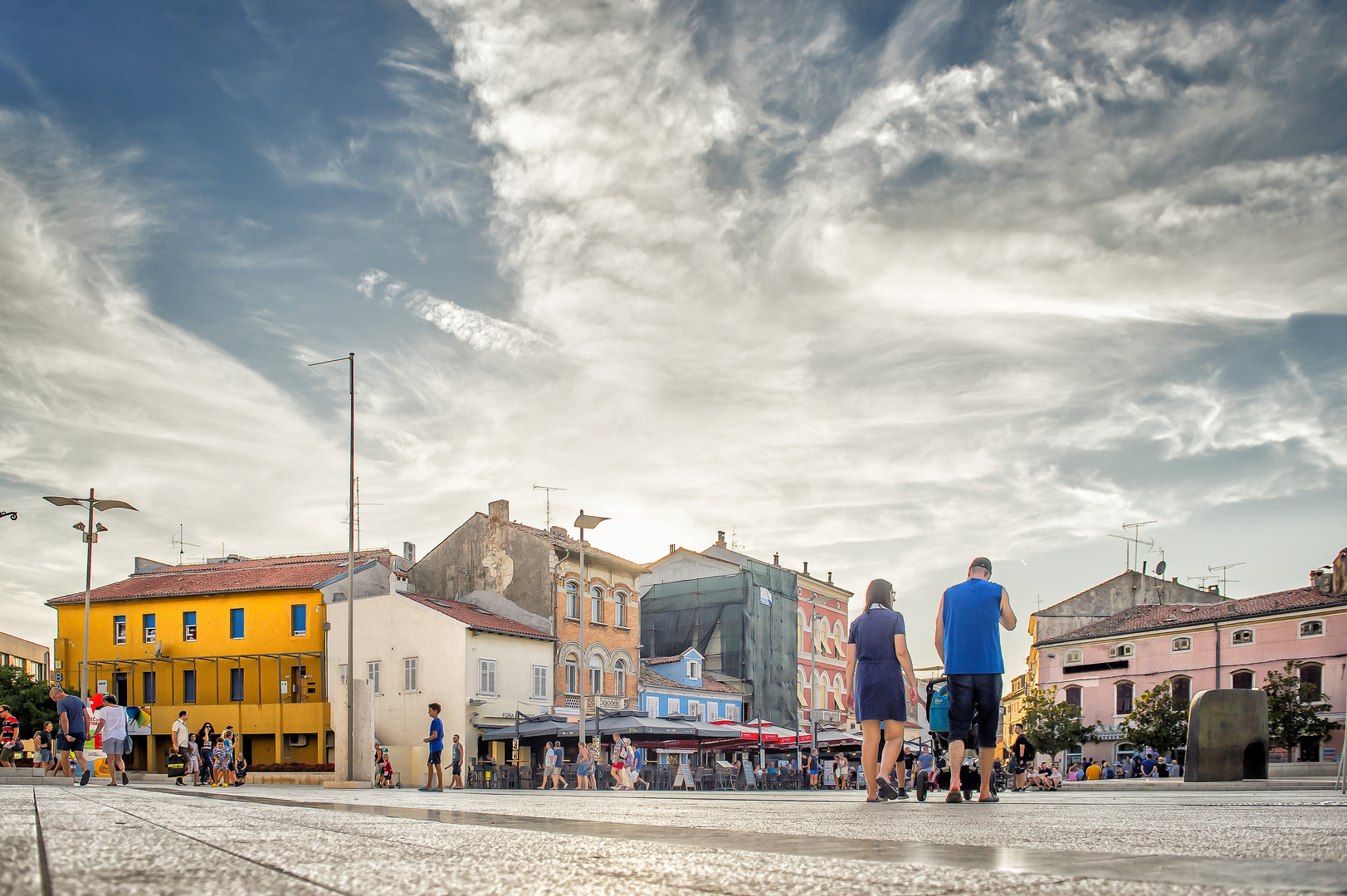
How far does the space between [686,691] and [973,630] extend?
46.0 metres

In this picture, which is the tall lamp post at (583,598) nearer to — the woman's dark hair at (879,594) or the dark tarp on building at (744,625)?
the dark tarp on building at (744,625)

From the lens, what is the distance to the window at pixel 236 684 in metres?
48.1

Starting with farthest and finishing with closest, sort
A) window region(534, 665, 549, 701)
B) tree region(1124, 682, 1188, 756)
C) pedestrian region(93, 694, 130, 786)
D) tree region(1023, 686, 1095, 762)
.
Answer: tree region(1023, 686, 1095, 762) → tree region(1124, 682, 1188, 756) → window region(534, 665, 549, 701) → pedestrian region(93, 694, 130, 786)

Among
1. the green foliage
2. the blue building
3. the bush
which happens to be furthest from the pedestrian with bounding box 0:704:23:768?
the blue building

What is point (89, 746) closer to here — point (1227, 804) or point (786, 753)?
point (1227, 804)

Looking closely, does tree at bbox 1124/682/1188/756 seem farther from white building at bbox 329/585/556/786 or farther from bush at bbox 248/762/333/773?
bush at bbox 248/762/333/773

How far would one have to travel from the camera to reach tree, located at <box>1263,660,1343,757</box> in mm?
47906

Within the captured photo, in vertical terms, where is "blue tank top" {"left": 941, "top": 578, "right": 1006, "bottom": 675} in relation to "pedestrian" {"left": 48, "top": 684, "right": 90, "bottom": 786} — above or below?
above

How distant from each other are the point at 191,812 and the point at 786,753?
165ft

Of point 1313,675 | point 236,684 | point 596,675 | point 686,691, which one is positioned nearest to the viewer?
point 596,675

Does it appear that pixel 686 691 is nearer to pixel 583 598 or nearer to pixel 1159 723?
pixel 583 598

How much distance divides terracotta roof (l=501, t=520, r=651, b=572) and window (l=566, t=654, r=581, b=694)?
14.2 ft

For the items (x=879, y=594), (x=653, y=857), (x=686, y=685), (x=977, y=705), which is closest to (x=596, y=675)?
(x=686, y=685)

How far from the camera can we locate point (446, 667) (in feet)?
134
